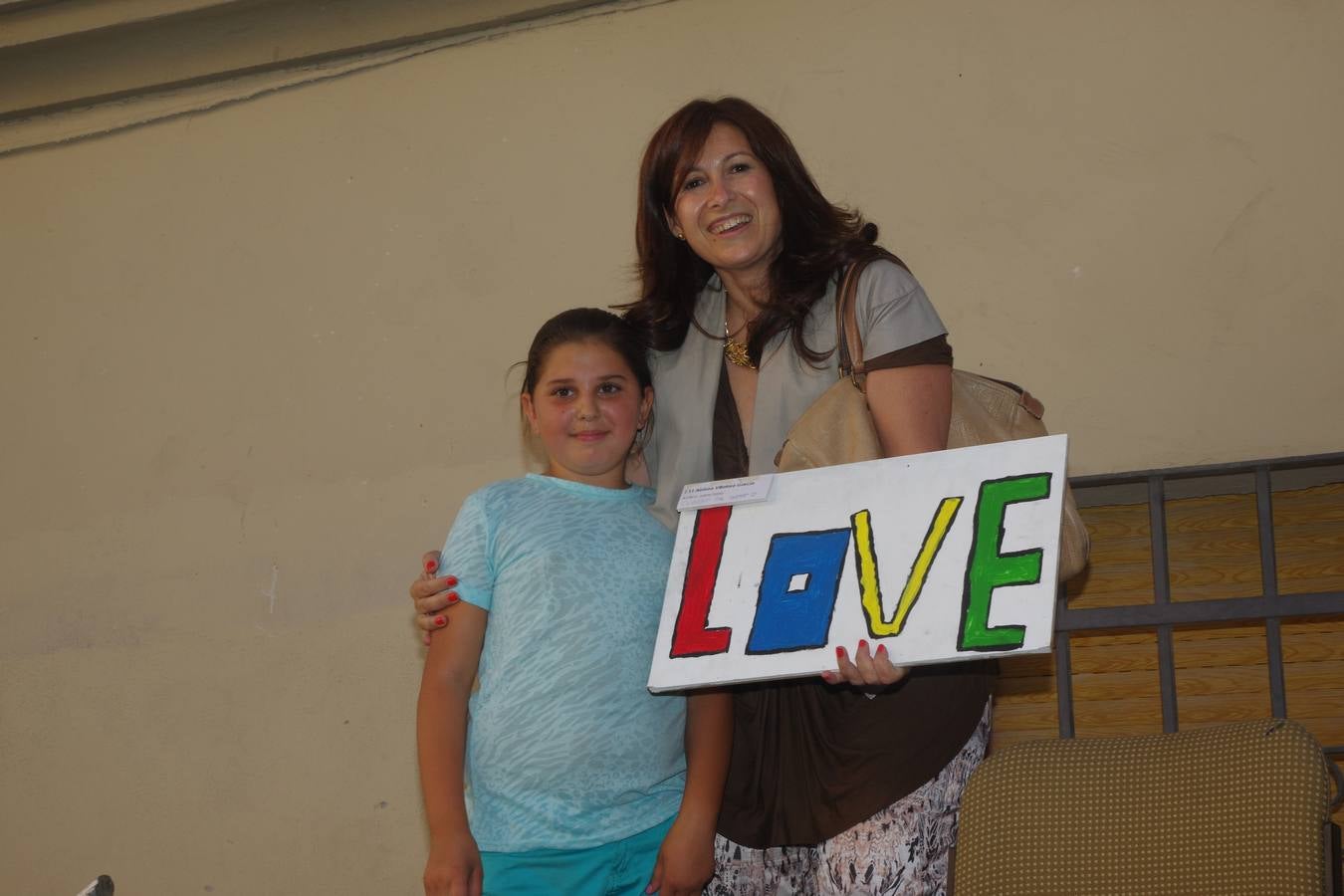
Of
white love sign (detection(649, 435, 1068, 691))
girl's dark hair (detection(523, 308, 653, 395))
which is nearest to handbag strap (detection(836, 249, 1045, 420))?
white love sign (detection(649, 435, 1068, 691))

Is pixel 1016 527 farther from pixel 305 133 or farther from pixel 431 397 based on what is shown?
pixel 305 133

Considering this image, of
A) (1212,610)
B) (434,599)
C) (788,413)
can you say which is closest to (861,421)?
(788,413)

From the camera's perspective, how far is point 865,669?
1.86 m

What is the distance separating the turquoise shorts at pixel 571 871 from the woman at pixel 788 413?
13 centimetres

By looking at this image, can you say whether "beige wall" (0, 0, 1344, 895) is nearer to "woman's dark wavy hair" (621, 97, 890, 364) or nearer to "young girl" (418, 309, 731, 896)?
"woman's dark wavy hair" (621, 97, 890, 364)

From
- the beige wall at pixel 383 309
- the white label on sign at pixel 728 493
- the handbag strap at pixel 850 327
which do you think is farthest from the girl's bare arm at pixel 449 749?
the beige wall at pixel 383 309

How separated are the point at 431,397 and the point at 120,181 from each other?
118 cm

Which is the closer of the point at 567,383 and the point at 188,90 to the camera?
the point at 567,383

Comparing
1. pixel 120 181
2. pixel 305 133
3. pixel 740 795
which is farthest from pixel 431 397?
pixel 740 795

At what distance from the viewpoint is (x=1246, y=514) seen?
384cm

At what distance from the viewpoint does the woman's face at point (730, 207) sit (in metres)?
2.23

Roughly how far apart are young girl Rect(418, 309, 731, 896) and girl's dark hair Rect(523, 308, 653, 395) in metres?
0.13

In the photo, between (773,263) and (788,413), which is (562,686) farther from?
(773,263)

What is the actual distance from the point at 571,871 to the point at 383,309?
86.7 inches
